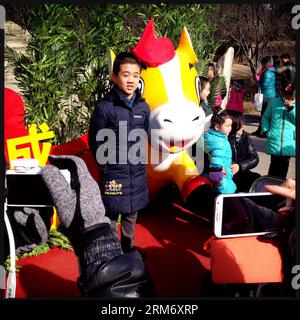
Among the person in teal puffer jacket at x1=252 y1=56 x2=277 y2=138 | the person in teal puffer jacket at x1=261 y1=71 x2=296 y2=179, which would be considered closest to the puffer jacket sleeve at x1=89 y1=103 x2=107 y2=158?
the person in teal puffer jacket at x1=261 y1=71 x2=296 y2=179

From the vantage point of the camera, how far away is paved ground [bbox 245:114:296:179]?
605 centimetres

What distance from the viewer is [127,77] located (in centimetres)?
272

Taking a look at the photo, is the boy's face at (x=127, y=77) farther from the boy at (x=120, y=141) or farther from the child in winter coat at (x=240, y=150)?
the child in winter coat at (x=240, y=150)

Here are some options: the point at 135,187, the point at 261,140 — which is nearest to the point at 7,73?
the point at 135,187

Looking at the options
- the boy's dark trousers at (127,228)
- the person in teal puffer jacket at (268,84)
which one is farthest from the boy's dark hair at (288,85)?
the person in teal puffer jacket at (268,84)

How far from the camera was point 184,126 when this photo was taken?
3400mm

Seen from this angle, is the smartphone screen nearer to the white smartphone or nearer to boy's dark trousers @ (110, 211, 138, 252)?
the white smartphone

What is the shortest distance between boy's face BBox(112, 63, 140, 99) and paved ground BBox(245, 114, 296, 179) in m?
3.35

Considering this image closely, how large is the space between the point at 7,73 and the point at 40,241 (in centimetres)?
216

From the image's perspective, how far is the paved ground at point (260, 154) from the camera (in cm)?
605

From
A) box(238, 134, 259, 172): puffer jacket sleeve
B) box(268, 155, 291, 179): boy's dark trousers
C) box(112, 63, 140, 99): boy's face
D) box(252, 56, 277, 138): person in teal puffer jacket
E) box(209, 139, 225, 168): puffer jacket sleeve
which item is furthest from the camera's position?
box(252, 56, 277, 138): person in teal puffer jacket

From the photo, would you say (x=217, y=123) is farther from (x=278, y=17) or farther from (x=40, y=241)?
(x=278, y=17)

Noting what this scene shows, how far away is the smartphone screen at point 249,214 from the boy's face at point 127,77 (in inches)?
38.8

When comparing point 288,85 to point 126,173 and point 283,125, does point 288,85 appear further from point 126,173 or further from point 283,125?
point 126,173
